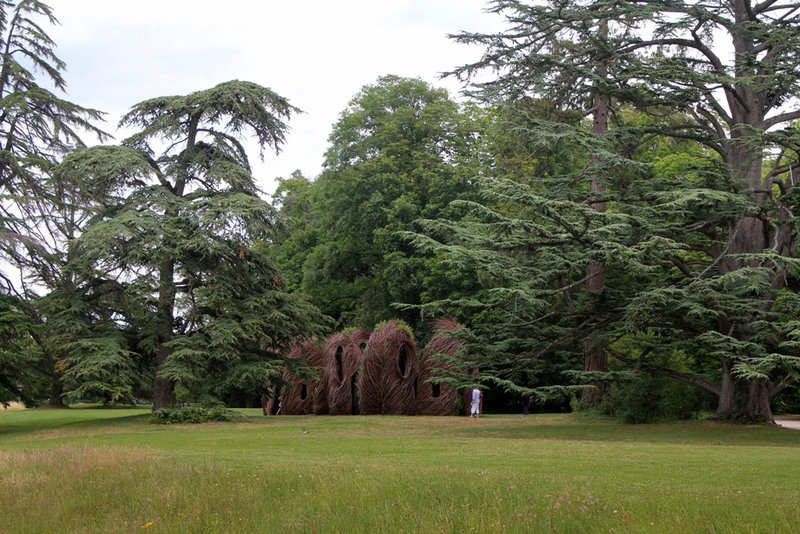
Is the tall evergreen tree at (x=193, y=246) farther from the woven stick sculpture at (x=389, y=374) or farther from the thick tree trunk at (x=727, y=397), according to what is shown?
the thick tree trunk at (x=727, y=397)

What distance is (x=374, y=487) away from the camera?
418 inches

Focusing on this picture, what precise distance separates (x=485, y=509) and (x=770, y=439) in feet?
45.6

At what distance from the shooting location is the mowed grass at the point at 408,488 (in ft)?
29.5

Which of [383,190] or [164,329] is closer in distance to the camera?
[164,329]

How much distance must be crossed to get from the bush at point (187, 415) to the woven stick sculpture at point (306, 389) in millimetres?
7351

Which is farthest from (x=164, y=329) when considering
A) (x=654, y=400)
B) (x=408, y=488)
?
(x=408, y=488)

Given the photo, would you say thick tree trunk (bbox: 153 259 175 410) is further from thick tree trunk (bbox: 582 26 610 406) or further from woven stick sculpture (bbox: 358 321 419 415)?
thick tree trunk (bbox: 582 26 610 406)

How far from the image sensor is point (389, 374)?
1340 inches

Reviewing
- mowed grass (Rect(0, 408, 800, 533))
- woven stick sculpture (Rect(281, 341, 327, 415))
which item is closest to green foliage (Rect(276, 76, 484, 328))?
woven stick sculpture (Rect(281, 341, 327, 415))

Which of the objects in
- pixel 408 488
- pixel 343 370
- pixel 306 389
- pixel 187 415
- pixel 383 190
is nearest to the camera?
pixel 408 488

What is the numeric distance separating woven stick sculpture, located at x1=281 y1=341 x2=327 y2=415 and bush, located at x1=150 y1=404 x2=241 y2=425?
735 cm

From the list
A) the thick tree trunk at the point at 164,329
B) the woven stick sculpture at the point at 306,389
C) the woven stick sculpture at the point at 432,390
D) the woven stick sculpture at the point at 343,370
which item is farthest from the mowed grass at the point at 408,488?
the woven stick sculpture at the point at 306,389

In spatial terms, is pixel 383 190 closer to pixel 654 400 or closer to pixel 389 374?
pixel 389 374

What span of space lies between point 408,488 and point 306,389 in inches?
1072
